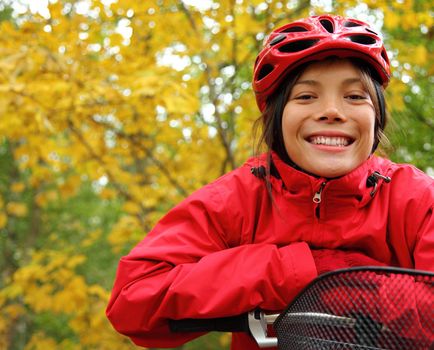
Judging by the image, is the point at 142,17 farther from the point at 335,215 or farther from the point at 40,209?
the point at 40,209

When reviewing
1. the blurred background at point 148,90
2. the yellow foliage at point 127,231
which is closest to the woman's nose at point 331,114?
the blurred background at point 148,90

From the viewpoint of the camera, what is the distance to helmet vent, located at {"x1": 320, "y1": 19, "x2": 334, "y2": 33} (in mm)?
1922

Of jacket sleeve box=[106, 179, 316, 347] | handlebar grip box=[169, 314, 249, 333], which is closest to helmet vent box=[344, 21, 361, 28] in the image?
jacket sleeve box=[106, 179, 316, 347]

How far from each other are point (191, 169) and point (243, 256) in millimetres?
3796

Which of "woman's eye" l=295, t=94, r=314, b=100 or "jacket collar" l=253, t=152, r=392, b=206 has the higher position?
"woman's eye" l=295, t=94, r=314, b=100

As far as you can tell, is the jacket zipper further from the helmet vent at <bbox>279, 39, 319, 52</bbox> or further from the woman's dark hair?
the helmet vent at <bbox>279, 39, 319, 52</bbox>

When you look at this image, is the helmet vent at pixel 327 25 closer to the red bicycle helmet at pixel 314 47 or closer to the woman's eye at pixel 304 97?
the red bicycle helmet at pixel 314 47

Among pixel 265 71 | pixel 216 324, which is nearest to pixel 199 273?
pixel 216 324

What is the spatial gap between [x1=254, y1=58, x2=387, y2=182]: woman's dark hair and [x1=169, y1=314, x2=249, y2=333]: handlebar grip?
0.52m

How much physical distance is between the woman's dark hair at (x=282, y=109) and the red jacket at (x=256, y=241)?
7cm

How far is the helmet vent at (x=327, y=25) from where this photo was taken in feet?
6.31

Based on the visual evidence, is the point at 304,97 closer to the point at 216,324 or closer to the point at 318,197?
the point at 318,197

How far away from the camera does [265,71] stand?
2000 millimetres

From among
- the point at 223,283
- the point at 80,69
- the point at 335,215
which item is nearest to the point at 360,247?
the point at 335,215
